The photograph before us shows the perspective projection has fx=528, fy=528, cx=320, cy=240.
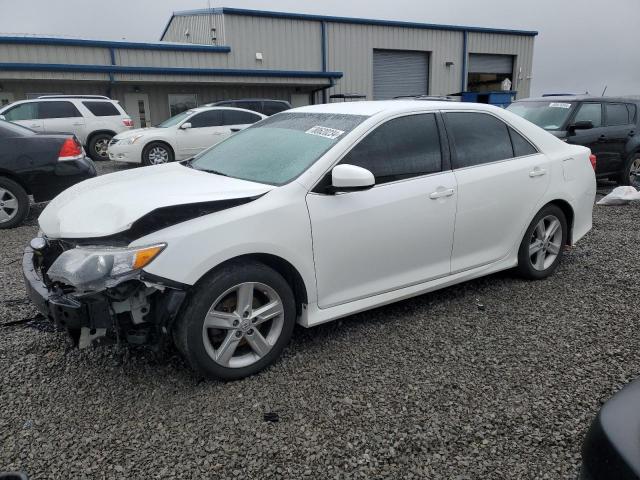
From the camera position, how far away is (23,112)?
1367cm

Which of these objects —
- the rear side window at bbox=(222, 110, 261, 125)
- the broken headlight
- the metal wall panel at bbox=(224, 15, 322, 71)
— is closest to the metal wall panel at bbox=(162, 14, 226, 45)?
the metal wall panel at bbox=(224, 15, 322, 71)

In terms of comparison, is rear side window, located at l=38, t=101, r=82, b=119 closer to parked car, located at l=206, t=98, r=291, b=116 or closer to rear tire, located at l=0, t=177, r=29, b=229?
parked car, located at l=206, t=98, r=291, b=116

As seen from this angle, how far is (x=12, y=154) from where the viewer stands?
664 centimetres

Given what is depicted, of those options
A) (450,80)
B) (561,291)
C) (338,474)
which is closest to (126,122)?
(561,291)

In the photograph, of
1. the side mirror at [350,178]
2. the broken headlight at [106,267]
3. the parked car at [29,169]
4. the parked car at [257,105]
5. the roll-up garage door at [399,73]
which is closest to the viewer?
the broken headlight at [106,267]

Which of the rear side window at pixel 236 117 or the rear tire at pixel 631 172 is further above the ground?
the rear side window at pixel 236 117

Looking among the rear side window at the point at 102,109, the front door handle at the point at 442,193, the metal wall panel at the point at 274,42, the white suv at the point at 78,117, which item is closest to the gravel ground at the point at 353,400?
the front door handle at the point at 442,193

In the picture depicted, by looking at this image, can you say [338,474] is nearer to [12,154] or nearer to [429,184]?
[429,184]

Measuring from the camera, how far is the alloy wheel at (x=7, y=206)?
6.73 metres

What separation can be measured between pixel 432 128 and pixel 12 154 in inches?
215

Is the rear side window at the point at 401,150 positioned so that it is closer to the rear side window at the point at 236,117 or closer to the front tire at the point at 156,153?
the front tire at the point at 156,153

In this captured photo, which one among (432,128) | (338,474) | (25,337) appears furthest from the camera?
(432,128)

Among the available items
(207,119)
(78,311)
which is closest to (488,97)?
(207,119)

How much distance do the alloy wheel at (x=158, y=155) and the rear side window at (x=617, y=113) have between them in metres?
9.49
